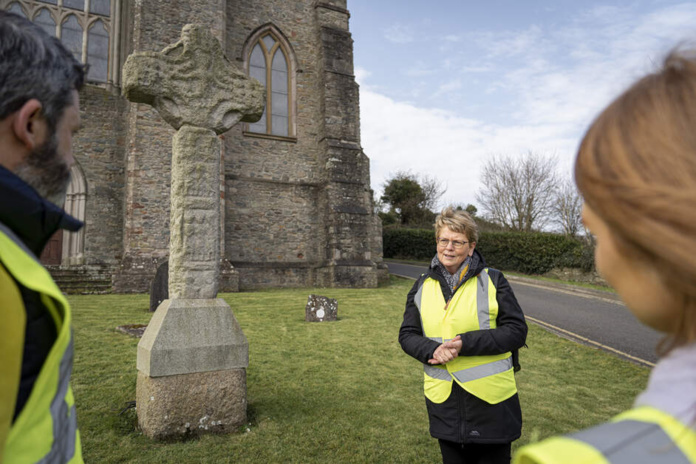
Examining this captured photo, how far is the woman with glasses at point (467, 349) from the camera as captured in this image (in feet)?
8.35

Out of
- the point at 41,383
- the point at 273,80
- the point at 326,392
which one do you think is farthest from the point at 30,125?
the point at 273,80

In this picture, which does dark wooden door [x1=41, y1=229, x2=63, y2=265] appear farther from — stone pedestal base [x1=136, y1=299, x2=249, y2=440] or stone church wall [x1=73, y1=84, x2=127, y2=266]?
stone pedestal base [x1=136, y1=299, x2=249, y2=440]

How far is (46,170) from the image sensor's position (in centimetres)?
112

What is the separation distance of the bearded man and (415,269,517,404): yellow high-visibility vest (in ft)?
6.49

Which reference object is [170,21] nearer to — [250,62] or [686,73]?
[250,62]

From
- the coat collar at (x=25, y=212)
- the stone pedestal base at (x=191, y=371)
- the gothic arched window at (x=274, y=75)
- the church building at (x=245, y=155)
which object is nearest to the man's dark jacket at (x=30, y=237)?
the coat collar at (x=25, y=212)

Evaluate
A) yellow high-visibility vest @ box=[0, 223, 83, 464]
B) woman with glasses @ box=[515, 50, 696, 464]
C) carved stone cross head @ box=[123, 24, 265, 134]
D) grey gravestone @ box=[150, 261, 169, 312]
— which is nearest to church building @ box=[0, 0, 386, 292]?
grey gravestone @ box=[150, 261, 169, 312]

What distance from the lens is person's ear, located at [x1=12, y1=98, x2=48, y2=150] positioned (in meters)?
1.03

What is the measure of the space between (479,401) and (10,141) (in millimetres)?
2441

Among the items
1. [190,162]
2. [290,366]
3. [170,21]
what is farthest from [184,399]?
[170,21]

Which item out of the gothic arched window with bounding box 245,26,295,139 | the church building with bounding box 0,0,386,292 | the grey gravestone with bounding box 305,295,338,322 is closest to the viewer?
the grey gravestone with bounding box 305,295,338,322

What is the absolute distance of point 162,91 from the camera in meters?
4.02

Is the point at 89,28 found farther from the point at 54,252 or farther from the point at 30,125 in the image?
the point at 30,125

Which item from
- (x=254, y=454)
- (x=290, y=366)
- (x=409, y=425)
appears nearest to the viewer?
(x=254, y=454)
